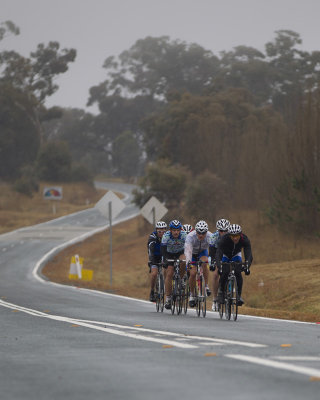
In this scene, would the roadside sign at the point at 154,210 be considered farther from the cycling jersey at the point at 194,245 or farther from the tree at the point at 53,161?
the tree at the point at 53,161

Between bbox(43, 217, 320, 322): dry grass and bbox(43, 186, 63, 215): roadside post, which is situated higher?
bbox(43, 186, 63, 215): roadside post

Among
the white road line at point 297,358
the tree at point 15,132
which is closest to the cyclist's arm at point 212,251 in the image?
the white road line at point 297,358

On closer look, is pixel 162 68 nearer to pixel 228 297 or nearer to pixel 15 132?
pixel 15 132

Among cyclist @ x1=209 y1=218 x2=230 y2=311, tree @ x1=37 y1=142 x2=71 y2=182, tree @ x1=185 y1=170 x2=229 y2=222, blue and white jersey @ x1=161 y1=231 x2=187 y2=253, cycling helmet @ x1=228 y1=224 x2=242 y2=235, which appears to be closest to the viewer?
cycling helmet @ x1=228 y1=224 x2=242 y2=235

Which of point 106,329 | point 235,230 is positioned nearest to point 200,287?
point 235,230

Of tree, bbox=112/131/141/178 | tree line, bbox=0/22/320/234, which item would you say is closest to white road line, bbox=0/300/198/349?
tree line, bbox=0/22/320/234

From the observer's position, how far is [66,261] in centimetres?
5403

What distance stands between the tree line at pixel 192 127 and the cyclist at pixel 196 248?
71.5ft

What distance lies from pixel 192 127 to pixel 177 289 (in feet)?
172

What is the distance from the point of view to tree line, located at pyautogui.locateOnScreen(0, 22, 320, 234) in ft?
145

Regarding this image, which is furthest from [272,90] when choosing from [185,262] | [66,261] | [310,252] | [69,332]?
[69,332]

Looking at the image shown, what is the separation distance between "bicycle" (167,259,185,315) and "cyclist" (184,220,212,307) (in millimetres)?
592

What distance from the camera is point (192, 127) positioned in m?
70.8

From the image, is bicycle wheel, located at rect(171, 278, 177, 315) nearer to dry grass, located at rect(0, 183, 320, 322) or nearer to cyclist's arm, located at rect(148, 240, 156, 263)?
cyclist's arm, located at rect(148, 240, 156, 263)
